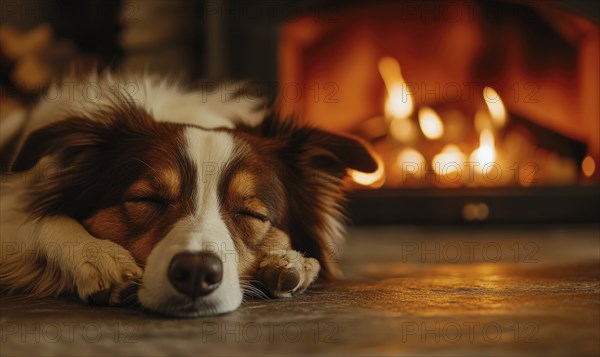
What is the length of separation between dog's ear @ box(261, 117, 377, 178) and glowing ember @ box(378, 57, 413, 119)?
5.29 feet

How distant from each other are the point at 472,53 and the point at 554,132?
0.61 meters

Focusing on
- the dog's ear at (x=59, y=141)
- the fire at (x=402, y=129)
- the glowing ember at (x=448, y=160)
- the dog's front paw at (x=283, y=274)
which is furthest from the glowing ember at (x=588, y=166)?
the dog's ear at (x=59, y=141)

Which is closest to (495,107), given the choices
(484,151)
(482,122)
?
(482,122)

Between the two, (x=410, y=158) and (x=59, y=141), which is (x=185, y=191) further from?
(x=410, y=158)

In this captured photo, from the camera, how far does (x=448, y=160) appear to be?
361 centimetres

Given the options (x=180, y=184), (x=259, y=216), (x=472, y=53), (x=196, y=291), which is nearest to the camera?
(x=196, y=291)

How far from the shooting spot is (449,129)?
3.69m

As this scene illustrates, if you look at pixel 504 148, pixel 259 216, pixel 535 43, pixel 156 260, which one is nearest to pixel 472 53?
pixel 535 43

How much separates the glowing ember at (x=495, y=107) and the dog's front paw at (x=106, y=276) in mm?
2480

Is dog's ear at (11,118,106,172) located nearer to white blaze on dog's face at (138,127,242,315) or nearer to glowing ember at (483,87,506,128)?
white blaze on dog's face at (138,127,242,315)

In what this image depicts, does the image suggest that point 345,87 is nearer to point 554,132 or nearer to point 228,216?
point 554,132

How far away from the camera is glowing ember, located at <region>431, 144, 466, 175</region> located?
356 centimetres

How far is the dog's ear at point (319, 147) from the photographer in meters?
2.05

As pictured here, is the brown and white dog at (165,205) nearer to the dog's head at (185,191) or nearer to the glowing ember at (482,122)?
the dog's head at (185,191)
